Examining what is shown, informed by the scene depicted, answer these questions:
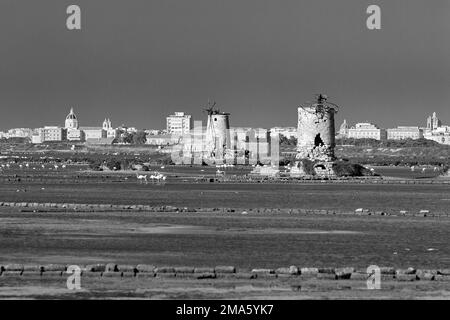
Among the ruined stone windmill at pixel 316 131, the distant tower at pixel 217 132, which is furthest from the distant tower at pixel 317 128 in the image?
the distant tower at pixel 217 132

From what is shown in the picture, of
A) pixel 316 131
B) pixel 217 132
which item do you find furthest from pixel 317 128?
pixel 217 132

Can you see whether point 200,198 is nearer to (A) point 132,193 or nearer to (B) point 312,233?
(A) point 132,193

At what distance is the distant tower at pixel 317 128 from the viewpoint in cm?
8444

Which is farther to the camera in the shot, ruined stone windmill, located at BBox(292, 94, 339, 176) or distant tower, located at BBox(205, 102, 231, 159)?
distant tower, located at BBox(205, 102, 231, 159)

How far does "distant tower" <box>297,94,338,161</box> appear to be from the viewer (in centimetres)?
8444

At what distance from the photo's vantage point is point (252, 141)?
17600 cm

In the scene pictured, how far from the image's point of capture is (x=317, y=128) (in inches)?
3329

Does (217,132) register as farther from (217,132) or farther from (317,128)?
(317,128)

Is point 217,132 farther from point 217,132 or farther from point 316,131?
point 316,131

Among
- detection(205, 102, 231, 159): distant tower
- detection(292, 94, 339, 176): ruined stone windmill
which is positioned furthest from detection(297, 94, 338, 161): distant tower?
detection(205, 102, 231, 159): distant tower

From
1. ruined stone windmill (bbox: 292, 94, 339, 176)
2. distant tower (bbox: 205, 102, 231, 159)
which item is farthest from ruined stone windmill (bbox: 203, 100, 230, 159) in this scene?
ruined stone windmill (bbox: 292, 94, 339, 176)

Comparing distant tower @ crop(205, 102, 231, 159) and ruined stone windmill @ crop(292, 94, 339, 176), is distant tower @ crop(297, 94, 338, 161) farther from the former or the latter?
distant tower @ crop(205, 102, 231, 159)

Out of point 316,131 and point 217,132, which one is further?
point 217,132

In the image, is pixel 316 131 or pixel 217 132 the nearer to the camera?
pixel 316 131
